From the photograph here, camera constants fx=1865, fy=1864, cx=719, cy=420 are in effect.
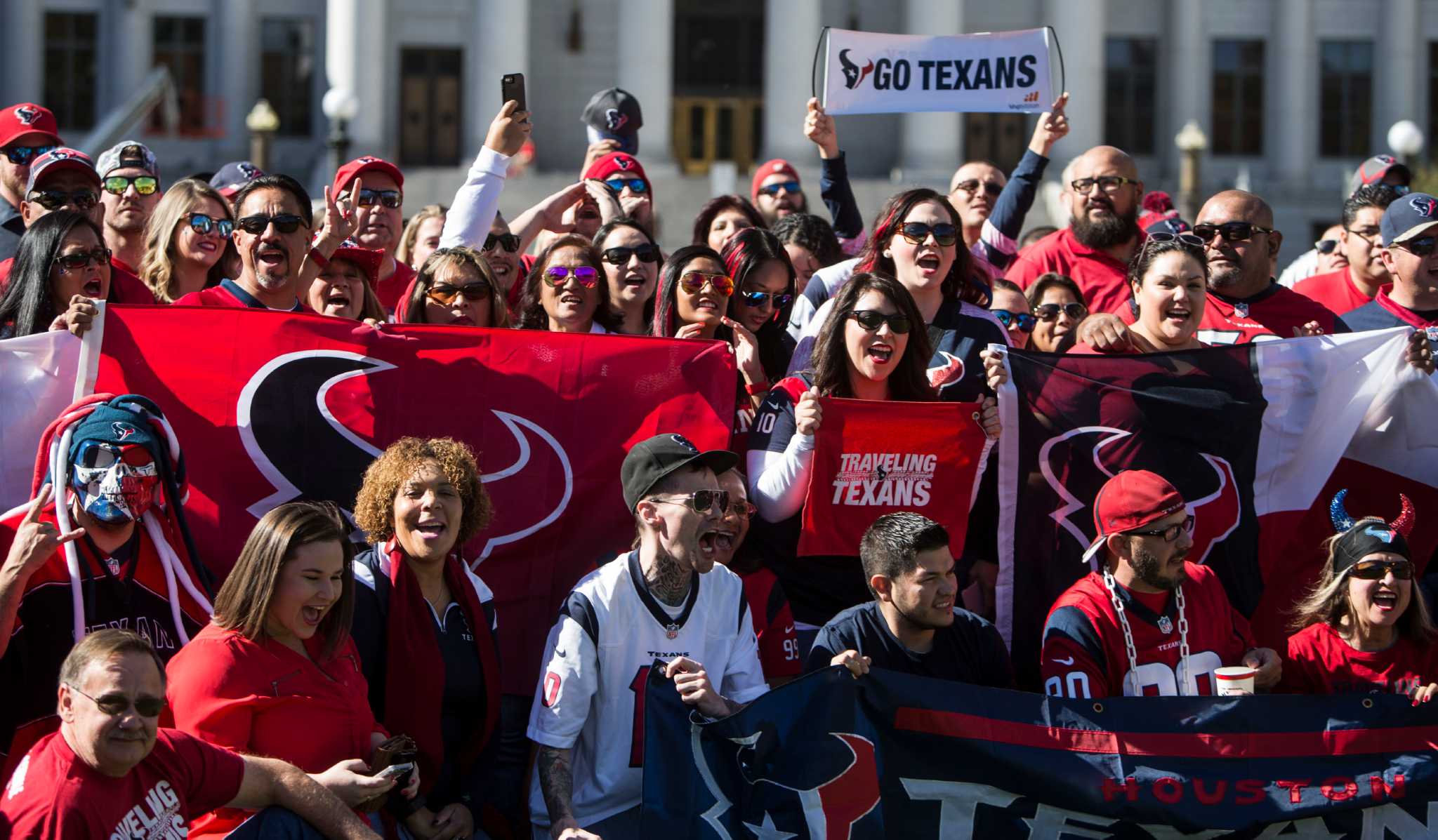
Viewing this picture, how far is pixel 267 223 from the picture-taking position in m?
7.88

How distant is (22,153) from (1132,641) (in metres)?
5.82

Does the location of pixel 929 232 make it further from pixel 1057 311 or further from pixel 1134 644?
pixel 1134 644

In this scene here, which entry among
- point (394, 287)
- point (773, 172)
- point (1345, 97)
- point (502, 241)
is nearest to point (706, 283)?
point (502, 241)

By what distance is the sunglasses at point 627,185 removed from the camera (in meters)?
10.4

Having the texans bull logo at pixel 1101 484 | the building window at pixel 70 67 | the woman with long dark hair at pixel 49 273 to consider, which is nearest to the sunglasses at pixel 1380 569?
the texans bull logo at pixel 1101 484

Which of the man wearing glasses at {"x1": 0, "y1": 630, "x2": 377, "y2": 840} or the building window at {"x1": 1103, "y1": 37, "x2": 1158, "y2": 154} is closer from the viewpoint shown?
the man wearing glasses at {"x1": 0, "y1": 630, "x2": 377, "y2": 840}

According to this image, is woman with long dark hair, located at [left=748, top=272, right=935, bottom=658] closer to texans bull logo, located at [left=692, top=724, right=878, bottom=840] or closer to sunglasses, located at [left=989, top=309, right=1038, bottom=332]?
texans bull logo, located at [left=692, top=724, right=878, bottom=840]

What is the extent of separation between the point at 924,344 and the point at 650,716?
2137 mm

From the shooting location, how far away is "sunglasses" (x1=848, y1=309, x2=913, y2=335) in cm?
745

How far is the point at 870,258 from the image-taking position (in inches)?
336

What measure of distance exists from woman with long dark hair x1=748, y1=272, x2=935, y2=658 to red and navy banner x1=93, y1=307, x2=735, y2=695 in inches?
12.5

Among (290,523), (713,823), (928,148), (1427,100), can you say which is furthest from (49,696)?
(1427,100)

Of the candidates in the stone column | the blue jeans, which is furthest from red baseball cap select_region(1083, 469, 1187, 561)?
the stone column

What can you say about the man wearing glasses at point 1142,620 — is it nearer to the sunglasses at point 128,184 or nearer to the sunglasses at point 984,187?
the sunglasses at point 984,187
